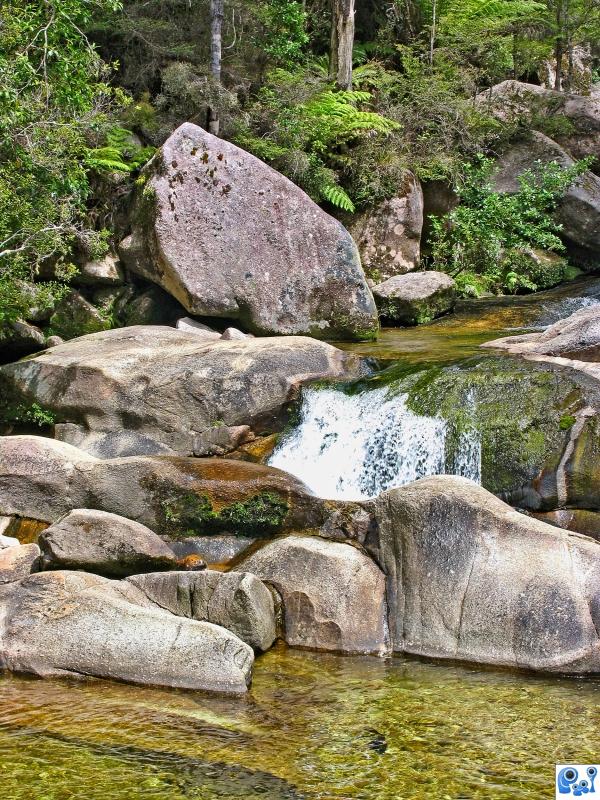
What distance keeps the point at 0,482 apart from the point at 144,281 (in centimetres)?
677

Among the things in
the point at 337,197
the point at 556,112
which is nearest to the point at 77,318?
the point at 337,197

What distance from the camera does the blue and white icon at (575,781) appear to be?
4301 mm

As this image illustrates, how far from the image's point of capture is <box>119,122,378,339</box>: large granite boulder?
14.7m

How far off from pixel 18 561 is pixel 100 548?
81cm

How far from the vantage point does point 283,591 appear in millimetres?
8344

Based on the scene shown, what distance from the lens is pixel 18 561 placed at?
339 inches

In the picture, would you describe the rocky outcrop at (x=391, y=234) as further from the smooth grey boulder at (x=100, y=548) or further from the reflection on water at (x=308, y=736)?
the reflection on water at (x=308, y=736)

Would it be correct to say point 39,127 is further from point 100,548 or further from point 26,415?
point 100,548

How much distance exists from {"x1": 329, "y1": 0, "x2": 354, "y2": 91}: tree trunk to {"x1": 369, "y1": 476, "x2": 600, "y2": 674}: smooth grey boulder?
541 inches

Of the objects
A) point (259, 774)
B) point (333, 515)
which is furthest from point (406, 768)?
point (333, 515)

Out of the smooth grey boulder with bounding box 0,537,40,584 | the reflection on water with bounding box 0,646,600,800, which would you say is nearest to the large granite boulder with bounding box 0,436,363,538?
the smooth grey boulder with bounding box 0,537,40,584

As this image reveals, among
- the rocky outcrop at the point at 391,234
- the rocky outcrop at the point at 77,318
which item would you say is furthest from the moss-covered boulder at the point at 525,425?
the rocky outcrop at the point at 391,234

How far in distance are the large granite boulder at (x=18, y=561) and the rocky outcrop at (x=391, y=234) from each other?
36.2 feet

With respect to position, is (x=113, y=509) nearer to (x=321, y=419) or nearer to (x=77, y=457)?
(x=77, y=457)
